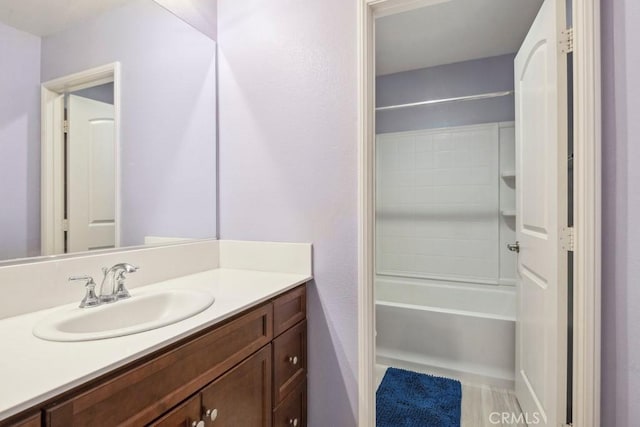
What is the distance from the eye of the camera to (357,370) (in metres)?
1.37

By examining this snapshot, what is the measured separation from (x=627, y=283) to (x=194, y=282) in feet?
5.00

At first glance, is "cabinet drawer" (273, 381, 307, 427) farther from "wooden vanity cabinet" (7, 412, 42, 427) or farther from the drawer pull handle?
"wooden vanity cabinet" (7, 412, 42, 427)

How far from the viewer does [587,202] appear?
1052 millimetres

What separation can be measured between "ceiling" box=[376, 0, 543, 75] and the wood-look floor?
2334 mm

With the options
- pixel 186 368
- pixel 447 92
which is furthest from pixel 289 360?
pixel 447 92

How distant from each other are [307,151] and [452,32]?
161 centimetres

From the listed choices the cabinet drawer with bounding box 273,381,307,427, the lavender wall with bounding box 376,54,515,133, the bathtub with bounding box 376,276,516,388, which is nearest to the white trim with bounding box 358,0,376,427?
the cabinet drawer with bounding box 273,381,307,427

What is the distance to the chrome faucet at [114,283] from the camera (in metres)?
1.04

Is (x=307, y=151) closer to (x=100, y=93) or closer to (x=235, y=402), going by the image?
(x=100, y=93)

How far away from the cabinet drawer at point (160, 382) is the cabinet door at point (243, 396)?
0.04m

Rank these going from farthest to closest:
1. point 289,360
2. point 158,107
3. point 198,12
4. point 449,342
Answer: point 449,342
point 198,12
point 158,107
point 289,360

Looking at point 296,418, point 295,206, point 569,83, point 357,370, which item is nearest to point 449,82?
point 569,83

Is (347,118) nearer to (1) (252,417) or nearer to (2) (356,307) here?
(2) (356,307)

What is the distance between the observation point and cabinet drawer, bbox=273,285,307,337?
1202mm
